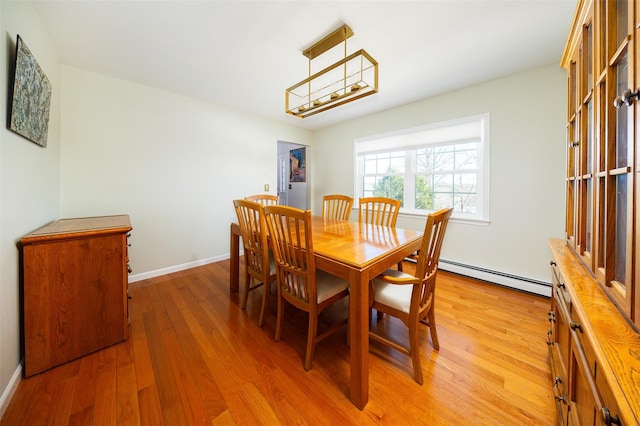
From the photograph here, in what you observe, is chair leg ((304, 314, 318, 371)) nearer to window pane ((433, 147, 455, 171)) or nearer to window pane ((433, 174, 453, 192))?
window pane ((433, 174, 453, 192))

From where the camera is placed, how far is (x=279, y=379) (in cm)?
135

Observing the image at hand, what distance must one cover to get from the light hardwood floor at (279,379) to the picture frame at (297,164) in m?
3.36

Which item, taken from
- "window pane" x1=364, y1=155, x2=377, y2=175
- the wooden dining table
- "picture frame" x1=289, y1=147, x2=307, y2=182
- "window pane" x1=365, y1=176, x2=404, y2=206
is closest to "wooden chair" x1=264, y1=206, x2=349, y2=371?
the wooden dining table

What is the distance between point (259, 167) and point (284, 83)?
5.04 ft

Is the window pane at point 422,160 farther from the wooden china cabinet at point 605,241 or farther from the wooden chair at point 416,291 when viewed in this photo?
the wooden chair at point 416,291

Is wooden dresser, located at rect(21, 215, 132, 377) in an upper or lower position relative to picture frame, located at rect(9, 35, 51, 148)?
lower

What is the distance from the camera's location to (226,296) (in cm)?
236

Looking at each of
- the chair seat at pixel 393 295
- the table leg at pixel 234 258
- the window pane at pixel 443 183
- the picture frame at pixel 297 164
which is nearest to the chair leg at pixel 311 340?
the chair seat at pixel 393 295

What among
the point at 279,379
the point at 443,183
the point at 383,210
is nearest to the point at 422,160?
the point at 443,183

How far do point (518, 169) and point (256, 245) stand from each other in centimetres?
287

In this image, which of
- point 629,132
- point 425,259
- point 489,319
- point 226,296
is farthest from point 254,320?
point 629,132

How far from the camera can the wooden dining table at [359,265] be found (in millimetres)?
1145

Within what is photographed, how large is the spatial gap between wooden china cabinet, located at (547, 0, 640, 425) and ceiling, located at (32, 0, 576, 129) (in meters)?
0.74

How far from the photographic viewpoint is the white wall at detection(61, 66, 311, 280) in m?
2.34
